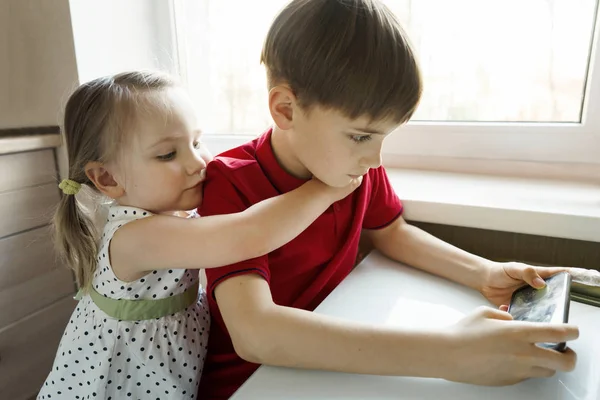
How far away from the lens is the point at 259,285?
0.60 m

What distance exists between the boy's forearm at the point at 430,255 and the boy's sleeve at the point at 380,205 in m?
0.02

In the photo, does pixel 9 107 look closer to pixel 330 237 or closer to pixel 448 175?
pixel 330 237

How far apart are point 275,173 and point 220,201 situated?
11cm

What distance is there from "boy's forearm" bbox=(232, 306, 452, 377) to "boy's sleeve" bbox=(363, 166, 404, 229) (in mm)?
341

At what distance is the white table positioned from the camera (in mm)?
492

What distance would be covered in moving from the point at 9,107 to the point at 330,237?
87 cm

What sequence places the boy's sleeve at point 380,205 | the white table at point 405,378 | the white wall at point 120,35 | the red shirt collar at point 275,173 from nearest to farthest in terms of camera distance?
the white table at point 405,378 → the red shirt collar at point 275,173 → the boy's sleeve at point 380,205 → the white wall at point 120,35

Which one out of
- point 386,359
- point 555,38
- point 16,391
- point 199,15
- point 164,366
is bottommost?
point 16,391

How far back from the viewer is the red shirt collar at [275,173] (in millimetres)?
733

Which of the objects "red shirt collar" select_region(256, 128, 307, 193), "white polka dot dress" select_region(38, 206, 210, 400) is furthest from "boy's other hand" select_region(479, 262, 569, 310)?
"white polka dot dress" select_region(38, 206, 210, 400)

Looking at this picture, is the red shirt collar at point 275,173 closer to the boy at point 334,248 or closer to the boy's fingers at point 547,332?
the boy at point 334,248

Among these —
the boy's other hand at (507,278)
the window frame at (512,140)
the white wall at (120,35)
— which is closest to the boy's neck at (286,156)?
the boy's other hand at (507,278)

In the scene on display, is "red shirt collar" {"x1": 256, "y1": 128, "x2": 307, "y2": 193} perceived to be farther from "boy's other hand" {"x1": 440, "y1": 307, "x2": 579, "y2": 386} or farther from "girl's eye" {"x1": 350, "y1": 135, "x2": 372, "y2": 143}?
"boy's other hand" {"x1": 440, "y1": 307, "x2": 579, "y2": 386}

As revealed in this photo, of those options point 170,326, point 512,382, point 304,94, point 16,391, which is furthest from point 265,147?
point 16,391
